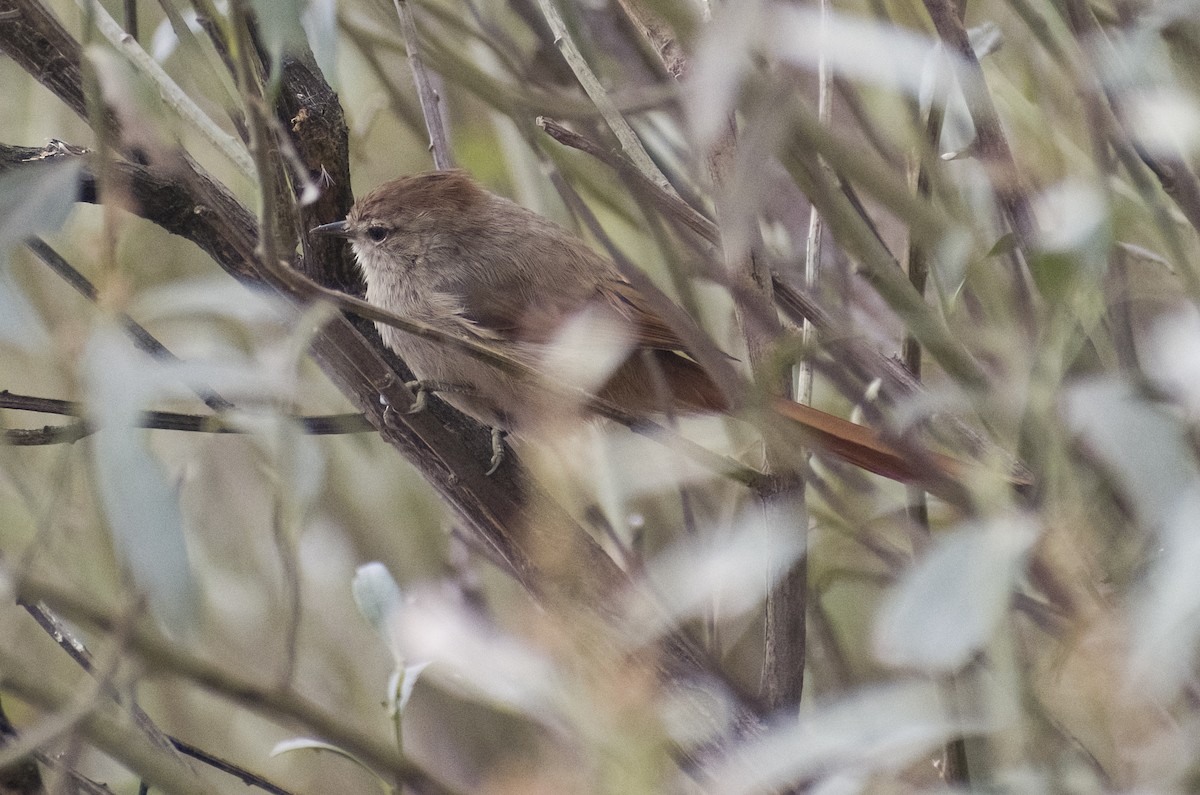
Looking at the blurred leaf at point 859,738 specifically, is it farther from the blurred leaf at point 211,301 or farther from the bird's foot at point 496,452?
the bird's foot at point 496,452

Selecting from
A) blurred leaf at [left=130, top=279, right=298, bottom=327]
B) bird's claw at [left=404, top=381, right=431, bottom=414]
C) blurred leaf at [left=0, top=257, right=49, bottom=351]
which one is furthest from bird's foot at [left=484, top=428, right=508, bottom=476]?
blurred leaf at [left=0, top=257, right=49, bottom=351]

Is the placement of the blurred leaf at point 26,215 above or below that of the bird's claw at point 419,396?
below

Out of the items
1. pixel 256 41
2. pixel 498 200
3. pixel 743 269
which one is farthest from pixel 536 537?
pixel 498 200

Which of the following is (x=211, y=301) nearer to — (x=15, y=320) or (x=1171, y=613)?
(x=15, y=320)

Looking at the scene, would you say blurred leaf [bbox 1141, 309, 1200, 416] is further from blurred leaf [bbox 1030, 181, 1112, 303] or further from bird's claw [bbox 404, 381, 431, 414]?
bird's claw [bbox 404, 381, 431, 414]

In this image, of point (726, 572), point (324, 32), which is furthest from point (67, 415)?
point (726, 572)

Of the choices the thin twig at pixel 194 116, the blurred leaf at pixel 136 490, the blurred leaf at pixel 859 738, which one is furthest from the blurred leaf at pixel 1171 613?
the thin twig at pixel 194 116
